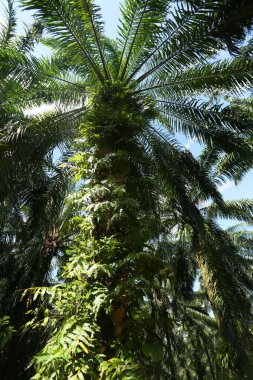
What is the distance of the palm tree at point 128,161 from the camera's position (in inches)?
115

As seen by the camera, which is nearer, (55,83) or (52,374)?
(52,374)

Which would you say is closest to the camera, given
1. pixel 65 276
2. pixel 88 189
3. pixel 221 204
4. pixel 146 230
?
pixel 65 276

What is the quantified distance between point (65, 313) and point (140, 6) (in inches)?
238

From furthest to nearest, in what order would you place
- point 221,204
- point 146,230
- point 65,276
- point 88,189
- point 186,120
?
point 186,120 < point 221,204 < point 88,189 < point 146,230 < point 65,276

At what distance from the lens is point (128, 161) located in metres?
5.12

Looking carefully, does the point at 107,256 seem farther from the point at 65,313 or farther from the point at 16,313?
the point at 16,313

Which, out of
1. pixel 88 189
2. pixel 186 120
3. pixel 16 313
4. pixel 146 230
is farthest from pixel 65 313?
pixel 186 120

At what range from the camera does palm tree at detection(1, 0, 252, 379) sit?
292cm

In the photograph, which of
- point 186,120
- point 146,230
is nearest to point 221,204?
point 186,120

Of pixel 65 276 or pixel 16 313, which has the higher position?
pixel 16 313

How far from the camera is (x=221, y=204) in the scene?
691 cm

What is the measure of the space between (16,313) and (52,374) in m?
5.29

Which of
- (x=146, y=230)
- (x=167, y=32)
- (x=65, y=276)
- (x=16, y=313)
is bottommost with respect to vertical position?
(x=65, y=276)

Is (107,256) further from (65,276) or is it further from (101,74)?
(101,74)
